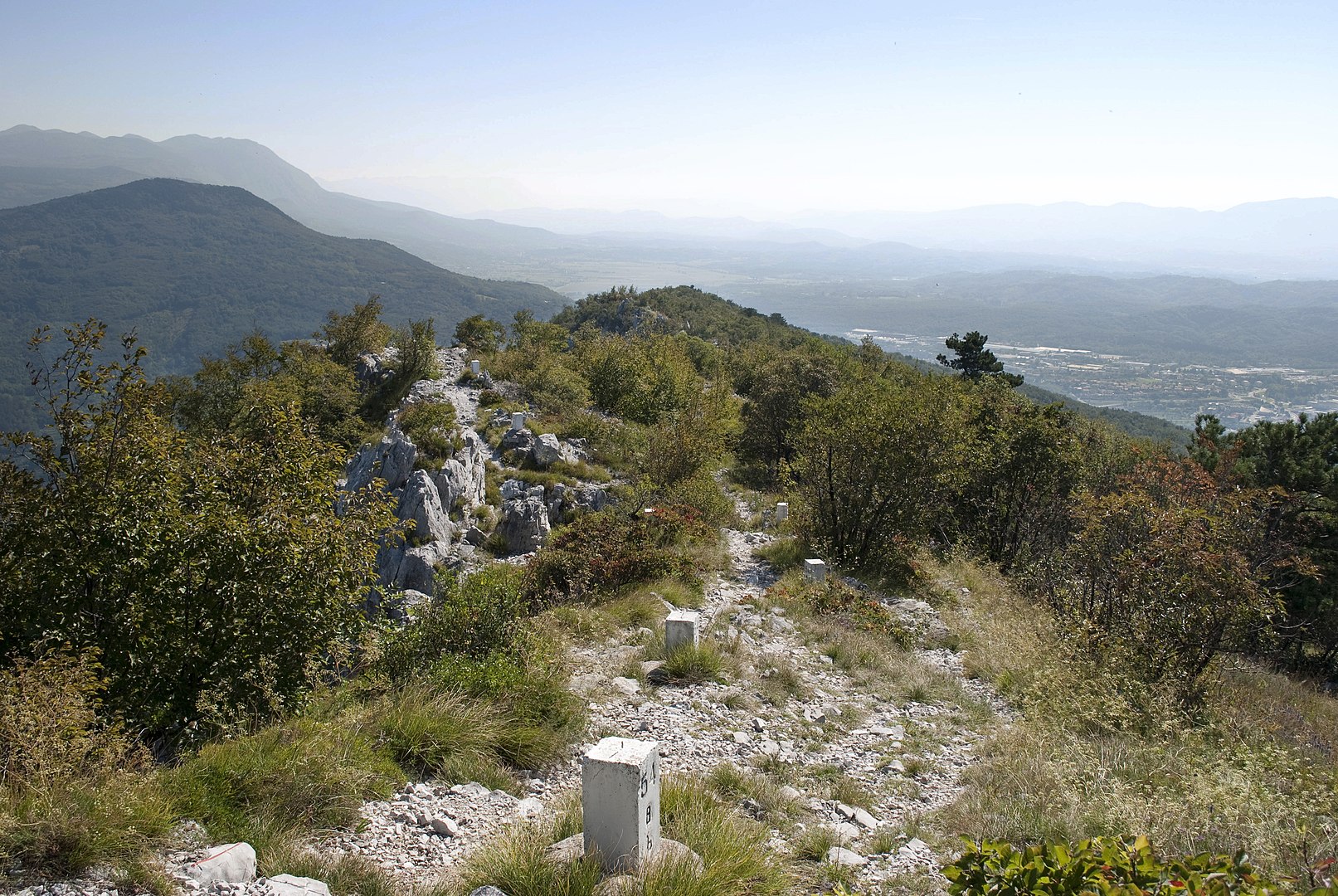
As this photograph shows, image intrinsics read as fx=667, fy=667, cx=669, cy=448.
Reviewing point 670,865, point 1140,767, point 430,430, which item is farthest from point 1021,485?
point 430,430

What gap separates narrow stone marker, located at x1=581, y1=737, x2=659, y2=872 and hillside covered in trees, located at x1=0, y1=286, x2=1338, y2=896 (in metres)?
0.12

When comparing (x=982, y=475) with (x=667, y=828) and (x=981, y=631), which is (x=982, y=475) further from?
(x=667, y=828)

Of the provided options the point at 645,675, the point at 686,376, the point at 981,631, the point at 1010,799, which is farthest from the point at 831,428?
the point at 686,376

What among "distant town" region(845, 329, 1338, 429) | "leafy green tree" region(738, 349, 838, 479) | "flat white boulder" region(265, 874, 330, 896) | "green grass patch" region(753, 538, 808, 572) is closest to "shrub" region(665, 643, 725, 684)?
"flat white boulder" region(265, 874, 330, 896)

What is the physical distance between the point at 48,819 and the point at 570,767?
3401 mm

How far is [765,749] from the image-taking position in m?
6.39

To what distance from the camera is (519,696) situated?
636cm

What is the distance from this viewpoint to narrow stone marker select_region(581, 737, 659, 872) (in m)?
3.95

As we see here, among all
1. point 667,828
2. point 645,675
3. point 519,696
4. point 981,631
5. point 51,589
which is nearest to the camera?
point 667,828

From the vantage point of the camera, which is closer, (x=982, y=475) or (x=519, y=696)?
(x=519, y=696)

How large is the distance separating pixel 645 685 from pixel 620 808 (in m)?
3.72

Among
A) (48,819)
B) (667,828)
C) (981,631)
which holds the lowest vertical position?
(981,631)

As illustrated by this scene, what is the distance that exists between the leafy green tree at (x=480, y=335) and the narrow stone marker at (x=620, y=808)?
3278cm

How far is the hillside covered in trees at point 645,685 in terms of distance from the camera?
13.1 ft
